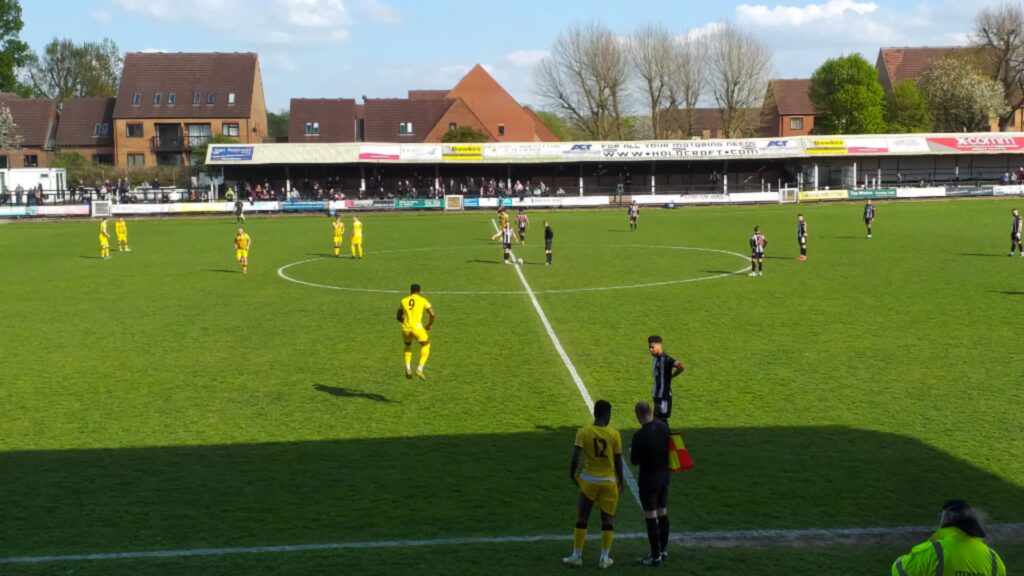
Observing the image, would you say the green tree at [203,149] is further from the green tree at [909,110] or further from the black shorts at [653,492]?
the black shorts at [653,492]

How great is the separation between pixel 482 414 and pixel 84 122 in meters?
99.3

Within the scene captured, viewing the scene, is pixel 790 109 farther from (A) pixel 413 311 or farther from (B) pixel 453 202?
(A) pixel 413 311

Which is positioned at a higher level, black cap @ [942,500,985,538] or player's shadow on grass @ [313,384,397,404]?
black cap @ [942,500,985,538]

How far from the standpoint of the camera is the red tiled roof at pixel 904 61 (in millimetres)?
115438

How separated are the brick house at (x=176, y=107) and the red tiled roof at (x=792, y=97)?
62.7 meters

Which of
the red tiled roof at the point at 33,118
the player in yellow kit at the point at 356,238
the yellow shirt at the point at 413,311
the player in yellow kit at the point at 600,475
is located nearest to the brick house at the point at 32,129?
the red tiled roof at the point at 33,118

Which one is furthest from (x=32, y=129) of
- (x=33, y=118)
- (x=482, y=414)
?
(x=482, y=414)

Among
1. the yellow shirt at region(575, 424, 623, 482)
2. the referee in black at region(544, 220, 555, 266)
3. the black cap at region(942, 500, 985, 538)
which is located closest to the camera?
the black cap at region(942, 500, 985, 538)

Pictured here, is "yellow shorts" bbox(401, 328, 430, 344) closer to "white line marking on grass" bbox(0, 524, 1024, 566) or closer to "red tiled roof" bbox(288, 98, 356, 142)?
"white line marking on grass" bbox(0, 524, 1024, 566)

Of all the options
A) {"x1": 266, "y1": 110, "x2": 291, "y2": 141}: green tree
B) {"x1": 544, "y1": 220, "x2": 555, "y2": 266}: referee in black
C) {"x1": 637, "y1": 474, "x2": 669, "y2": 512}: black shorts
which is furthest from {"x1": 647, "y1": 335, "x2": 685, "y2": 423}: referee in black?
{"x1": 266, "y1": 110, "x2": 291, "y2": 141}: green tree

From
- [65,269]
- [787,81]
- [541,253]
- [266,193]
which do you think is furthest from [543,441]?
[787,81]

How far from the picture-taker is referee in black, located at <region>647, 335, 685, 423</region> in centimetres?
1288

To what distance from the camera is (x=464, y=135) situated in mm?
95312

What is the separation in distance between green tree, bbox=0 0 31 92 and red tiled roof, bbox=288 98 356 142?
113 ft
